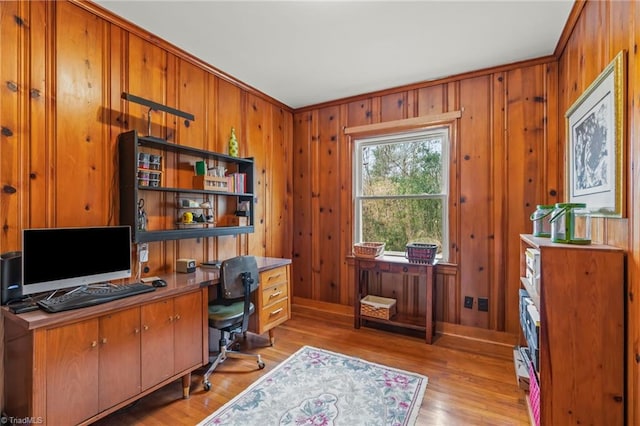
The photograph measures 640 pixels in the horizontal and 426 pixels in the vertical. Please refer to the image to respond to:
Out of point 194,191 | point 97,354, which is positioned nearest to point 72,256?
point 97,354

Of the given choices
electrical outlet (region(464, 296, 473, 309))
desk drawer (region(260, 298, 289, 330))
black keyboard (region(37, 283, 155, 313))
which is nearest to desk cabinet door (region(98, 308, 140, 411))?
black keyboard (region(37, 283, 155, 313))

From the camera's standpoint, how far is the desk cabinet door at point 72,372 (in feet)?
4.88

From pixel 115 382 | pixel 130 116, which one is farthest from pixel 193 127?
pixel 115 382

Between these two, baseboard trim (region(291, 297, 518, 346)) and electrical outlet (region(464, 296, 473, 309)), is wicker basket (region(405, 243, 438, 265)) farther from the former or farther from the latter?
baseboard trim (region(291, 297, 518, 346))

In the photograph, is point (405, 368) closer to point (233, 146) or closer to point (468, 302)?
point (468, 302)

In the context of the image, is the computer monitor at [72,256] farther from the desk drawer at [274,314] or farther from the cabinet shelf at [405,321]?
the cabinet shelf at [405,321]

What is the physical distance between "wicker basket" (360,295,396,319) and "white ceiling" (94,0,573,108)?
2392 mm

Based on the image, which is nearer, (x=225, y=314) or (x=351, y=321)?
(x=225, y=314)

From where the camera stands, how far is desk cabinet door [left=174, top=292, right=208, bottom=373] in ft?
6.73

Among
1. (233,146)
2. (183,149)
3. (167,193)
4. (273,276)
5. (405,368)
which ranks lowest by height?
(405,368)

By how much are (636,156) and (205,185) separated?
2.74 m

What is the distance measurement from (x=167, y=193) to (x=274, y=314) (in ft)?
4.75

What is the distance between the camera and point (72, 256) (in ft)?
5.91

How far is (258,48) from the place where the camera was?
2576 mm
